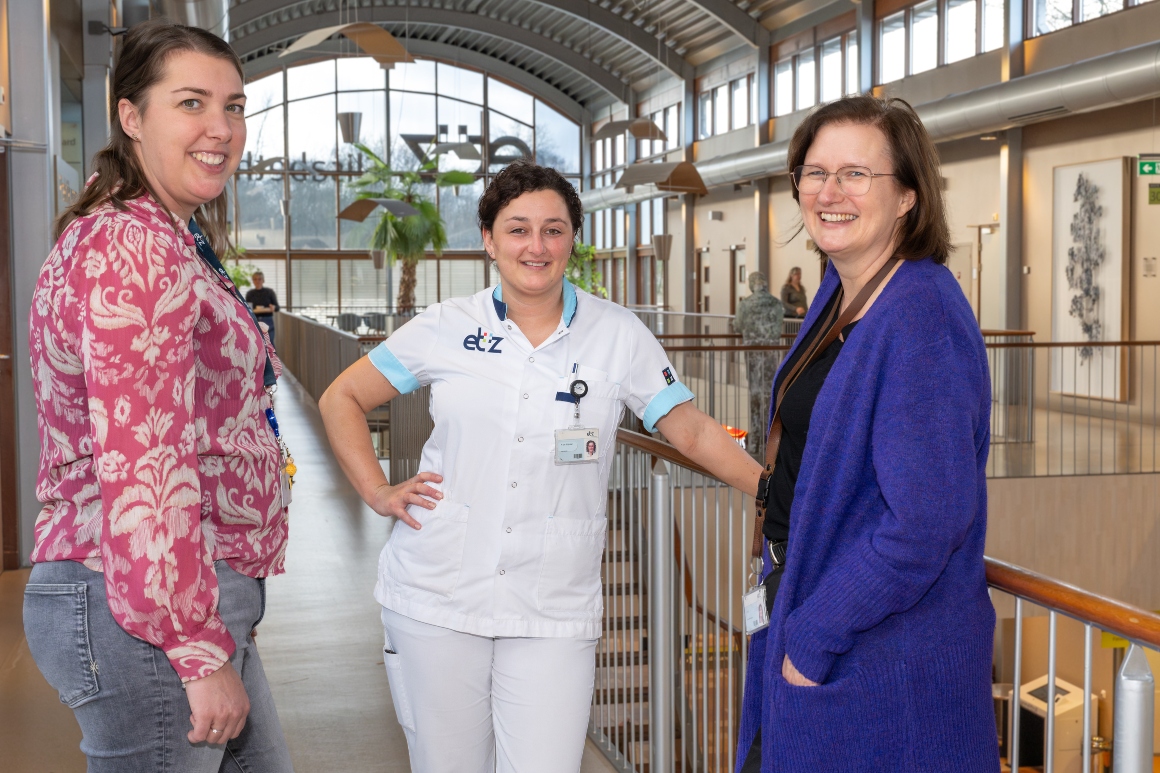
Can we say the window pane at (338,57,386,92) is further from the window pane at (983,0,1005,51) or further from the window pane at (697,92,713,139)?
the window pane at (983,0,1005,51)

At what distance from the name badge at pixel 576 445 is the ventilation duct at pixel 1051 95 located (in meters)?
11.5

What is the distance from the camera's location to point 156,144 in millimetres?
1470

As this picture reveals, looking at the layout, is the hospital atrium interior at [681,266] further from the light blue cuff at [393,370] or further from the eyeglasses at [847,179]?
the light blue cuff at [393,370]

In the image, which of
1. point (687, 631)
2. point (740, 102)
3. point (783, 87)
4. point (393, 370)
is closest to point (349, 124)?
point (783, 87)

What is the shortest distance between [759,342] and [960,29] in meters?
9.41

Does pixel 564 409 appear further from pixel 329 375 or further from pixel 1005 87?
pixel 1005 87

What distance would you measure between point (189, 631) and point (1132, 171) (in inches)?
544

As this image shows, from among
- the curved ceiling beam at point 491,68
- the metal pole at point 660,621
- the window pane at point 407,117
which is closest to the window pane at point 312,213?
the window pane at point 407,117

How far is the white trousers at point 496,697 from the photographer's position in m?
2.11

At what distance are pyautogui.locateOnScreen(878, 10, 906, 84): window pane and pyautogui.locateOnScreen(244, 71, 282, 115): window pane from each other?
18.4m

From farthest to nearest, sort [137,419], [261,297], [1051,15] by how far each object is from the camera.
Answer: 1. [261,297]
2. [1051,15]
3. [137,419]

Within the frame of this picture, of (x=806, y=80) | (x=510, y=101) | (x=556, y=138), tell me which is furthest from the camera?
(x=556, y=138)

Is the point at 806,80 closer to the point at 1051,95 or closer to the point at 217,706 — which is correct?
the point at 1051,95

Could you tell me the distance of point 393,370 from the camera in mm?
2291
